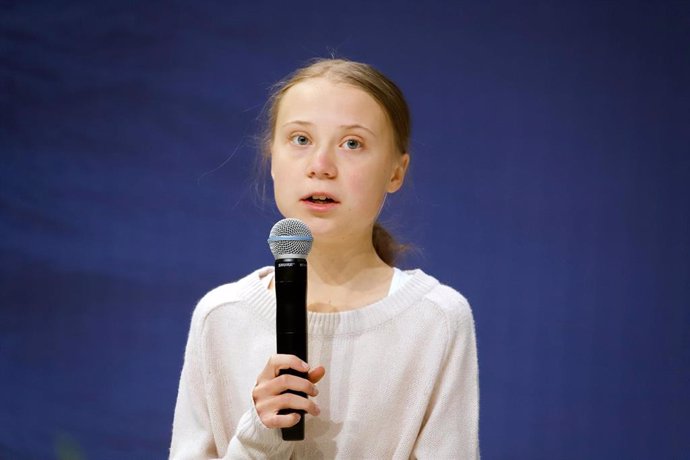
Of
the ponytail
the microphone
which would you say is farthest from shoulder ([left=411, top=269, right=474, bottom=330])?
the microphone

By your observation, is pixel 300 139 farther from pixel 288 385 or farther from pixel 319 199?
pixel 288 385

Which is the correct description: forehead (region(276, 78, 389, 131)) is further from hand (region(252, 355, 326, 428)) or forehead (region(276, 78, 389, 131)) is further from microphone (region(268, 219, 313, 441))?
hand (region(252, 355, 326, 428))

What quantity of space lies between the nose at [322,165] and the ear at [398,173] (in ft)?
0.47

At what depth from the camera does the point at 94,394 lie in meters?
2.37

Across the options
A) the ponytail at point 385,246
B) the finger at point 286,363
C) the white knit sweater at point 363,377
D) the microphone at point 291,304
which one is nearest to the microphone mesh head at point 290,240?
the microphone at point 291,304

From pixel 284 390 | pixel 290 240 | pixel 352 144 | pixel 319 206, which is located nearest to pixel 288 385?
pixel 284 390

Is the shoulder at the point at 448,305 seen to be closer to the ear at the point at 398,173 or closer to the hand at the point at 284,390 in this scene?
the ear at the point at 398,173

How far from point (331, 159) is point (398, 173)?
17cm

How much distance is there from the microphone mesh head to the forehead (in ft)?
0.80

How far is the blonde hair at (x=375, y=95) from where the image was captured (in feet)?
4.84

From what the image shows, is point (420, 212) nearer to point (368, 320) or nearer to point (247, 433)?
point (368, 320)

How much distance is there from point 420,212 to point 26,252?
1055 millimetres

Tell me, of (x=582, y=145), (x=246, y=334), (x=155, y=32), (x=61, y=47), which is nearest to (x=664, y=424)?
(x=582, y=145)

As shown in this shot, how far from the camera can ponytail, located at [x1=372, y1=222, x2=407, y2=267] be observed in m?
1.60
